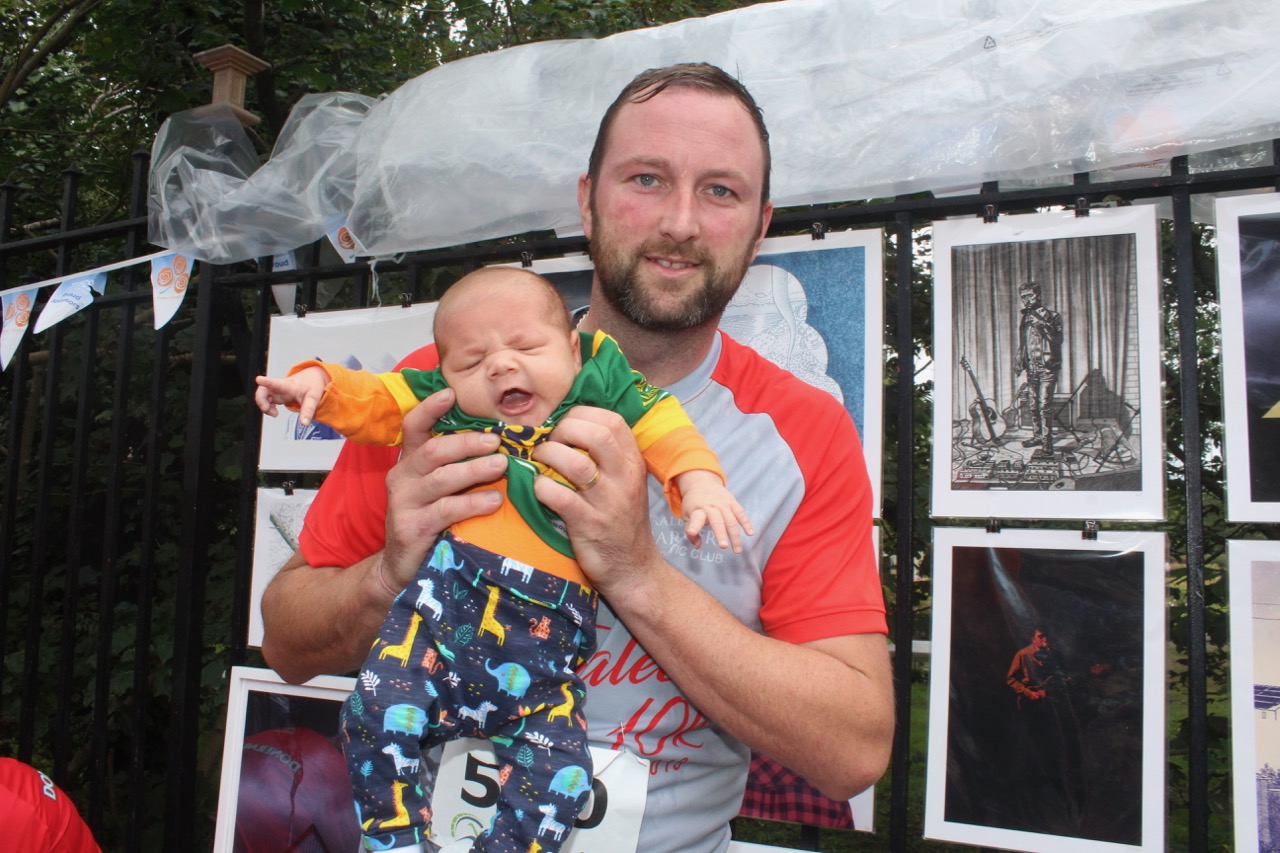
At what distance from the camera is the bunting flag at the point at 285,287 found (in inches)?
120

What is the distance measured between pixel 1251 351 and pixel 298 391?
187 centimetres

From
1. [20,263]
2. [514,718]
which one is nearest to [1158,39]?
[514,718]

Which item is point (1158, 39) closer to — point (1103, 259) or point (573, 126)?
point (1103, 259)

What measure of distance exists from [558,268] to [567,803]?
1.59 m

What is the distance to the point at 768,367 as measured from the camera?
1905mm

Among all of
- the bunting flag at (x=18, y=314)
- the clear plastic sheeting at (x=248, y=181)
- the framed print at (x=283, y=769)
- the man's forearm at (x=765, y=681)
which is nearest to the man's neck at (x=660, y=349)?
the man's forearm at (x=765, y=681)

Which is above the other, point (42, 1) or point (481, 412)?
point (42, 1)

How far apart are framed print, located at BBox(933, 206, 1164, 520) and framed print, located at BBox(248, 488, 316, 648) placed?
1.90 m

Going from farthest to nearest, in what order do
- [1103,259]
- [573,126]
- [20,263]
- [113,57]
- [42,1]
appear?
[42,1]
[20,263]
[113,57]
[573,126]
[1103,259]

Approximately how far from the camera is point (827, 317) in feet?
7.61

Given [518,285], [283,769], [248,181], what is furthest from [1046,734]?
[248,181]

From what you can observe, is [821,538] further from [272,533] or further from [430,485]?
[272,533]

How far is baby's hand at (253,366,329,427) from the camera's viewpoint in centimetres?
153

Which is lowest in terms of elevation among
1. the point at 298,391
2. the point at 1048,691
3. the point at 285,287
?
the point at 1048,691
